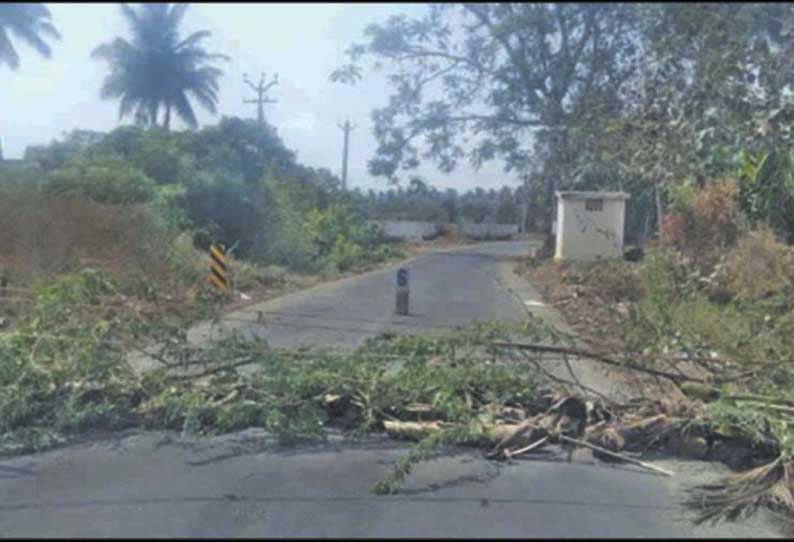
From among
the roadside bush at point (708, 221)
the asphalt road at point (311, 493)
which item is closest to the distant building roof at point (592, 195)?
the roadside bush at point (708, 221)

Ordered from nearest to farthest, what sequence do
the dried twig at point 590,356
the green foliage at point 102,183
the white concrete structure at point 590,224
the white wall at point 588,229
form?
the dried twig at point 590,356
the green foliage at point 102,183
the white concrete structure at point 590,224
the white wall at point 588,229

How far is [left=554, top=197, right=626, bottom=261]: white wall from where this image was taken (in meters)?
20.2

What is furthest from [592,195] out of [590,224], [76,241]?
[76,241]

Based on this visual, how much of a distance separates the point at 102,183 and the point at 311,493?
15.0 meters

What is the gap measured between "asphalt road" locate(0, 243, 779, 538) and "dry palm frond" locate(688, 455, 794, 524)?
10cm

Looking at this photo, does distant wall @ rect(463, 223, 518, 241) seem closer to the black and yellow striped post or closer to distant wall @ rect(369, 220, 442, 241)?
distant wall @ rect(369, 220, 442, 241)

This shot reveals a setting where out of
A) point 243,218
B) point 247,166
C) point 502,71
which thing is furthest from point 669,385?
point 247,166

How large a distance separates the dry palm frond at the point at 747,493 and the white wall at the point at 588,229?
16.1 meters

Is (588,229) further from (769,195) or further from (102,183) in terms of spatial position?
(102,183)

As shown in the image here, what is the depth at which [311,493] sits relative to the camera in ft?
13.9

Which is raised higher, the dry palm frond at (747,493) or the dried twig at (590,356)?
the dried twig at (590,356)

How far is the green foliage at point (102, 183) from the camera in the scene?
672 inches

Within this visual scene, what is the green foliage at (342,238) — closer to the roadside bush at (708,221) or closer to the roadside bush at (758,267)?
the roadside bush at (708,221)

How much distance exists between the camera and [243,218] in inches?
856
